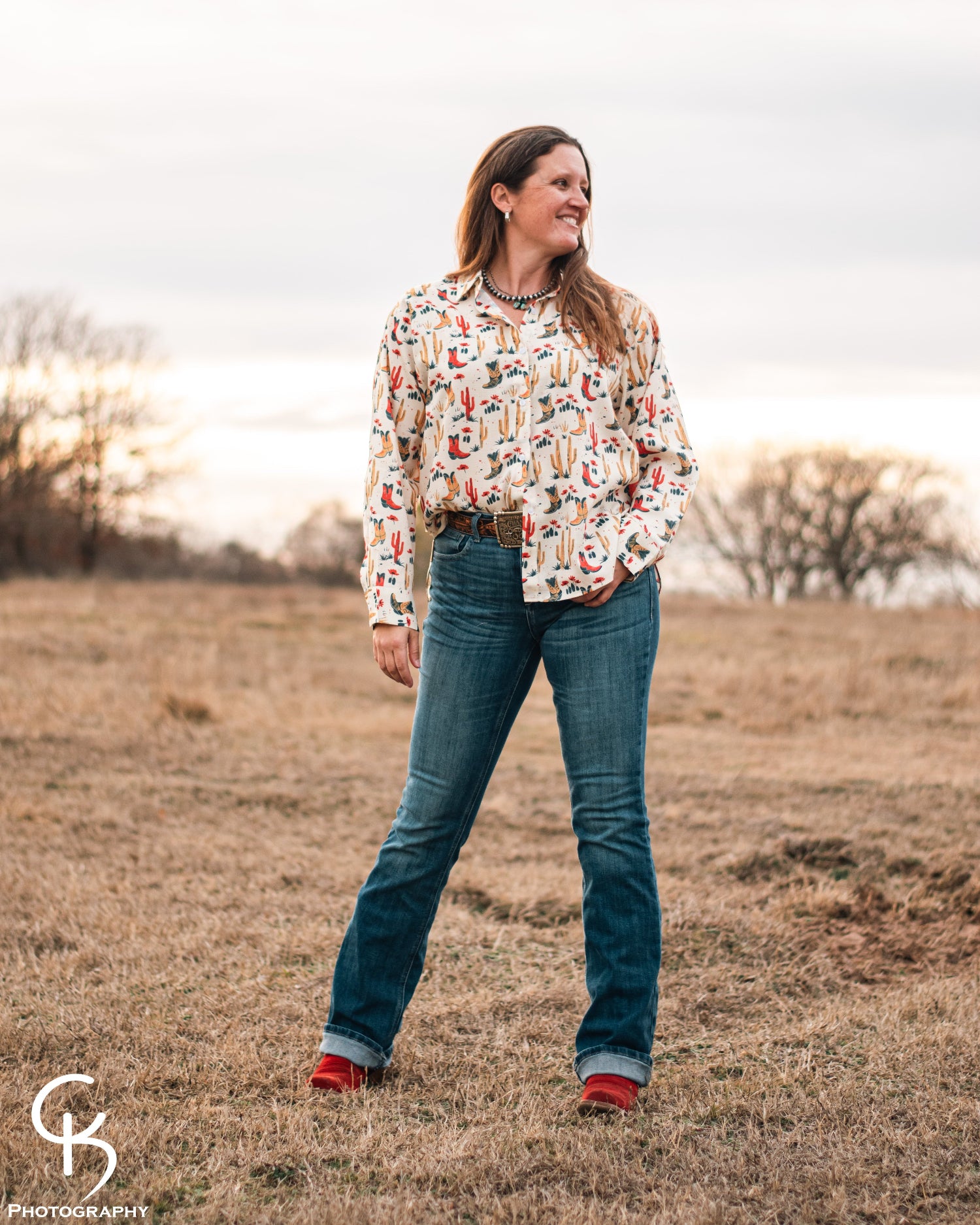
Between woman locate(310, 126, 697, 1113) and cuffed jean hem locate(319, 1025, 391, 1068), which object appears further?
cuffed jean hem locate(319, 1025, 391, 1068)

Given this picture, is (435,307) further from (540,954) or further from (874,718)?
(874,718)

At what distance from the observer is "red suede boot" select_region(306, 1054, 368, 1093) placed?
9.09ft

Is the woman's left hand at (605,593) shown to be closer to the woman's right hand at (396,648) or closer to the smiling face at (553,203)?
the woman's right hand at (396,648)

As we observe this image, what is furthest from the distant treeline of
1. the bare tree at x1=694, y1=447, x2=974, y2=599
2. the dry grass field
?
the dry grass field

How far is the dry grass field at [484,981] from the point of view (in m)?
2.39

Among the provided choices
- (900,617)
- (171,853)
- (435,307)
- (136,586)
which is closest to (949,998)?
(435,307)

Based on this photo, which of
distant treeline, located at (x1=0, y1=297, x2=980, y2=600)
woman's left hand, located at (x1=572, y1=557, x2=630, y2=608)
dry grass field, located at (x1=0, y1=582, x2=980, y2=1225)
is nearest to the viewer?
dry grass field, located at (x1=0, y1=582, x2=980, y2=1225)

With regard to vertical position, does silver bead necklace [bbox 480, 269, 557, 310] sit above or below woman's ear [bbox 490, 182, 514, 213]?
below

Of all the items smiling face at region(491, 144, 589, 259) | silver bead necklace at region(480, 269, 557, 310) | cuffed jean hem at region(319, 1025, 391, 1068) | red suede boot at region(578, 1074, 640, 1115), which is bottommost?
red suede boot at region(578, 1074, 640, 1115)

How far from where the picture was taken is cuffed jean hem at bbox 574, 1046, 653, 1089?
267 cm

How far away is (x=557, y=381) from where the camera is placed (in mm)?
2643

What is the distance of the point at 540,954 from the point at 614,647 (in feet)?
5.84

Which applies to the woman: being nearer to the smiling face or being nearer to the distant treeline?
the smiling face

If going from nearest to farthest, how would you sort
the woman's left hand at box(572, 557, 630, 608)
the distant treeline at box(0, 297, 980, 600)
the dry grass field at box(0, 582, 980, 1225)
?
the dry grass field at box(0, 582, 980, 1225) → the woman's left hand at box(572, 557, 630, 608) → the distant treeline at box(0, 297, 980, 600)
